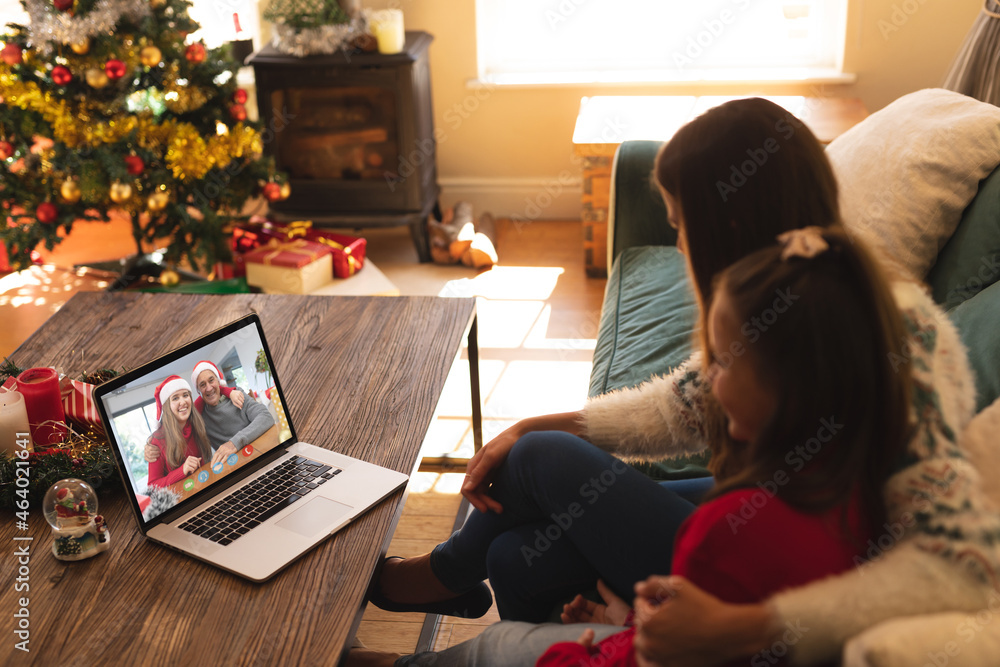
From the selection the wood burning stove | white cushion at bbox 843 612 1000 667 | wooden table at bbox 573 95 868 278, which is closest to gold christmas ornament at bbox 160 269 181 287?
the wood burning stove

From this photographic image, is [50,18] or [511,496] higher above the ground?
[50,18]

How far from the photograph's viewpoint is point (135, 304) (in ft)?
6.01

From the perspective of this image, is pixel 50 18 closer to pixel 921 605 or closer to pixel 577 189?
pixel 577 189

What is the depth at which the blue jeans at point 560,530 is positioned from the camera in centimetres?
115

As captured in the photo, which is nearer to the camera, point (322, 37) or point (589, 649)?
point (589, 649)

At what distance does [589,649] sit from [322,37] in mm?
2570

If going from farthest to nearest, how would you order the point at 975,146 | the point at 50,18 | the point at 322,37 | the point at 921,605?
the point at 322,37
the point at 50,18
the point at 975,146
the point at 921,605

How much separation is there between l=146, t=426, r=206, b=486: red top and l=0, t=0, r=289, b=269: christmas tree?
1.70 metres

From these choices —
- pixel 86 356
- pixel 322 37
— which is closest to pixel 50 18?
pixel 322 37

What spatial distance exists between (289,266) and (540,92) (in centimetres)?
135

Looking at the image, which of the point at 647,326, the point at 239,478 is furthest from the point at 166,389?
the point at 647,326

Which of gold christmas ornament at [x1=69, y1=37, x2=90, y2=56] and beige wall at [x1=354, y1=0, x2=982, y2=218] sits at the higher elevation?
gold christmas ornament at [x1=69, y1=37, x2=90, y2=56]

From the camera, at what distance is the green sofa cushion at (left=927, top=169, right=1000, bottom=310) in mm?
1386

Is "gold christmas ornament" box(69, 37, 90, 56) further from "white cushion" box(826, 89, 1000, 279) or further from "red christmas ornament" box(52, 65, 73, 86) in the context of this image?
"white cushion" box(826, 89, 1000, 279)
